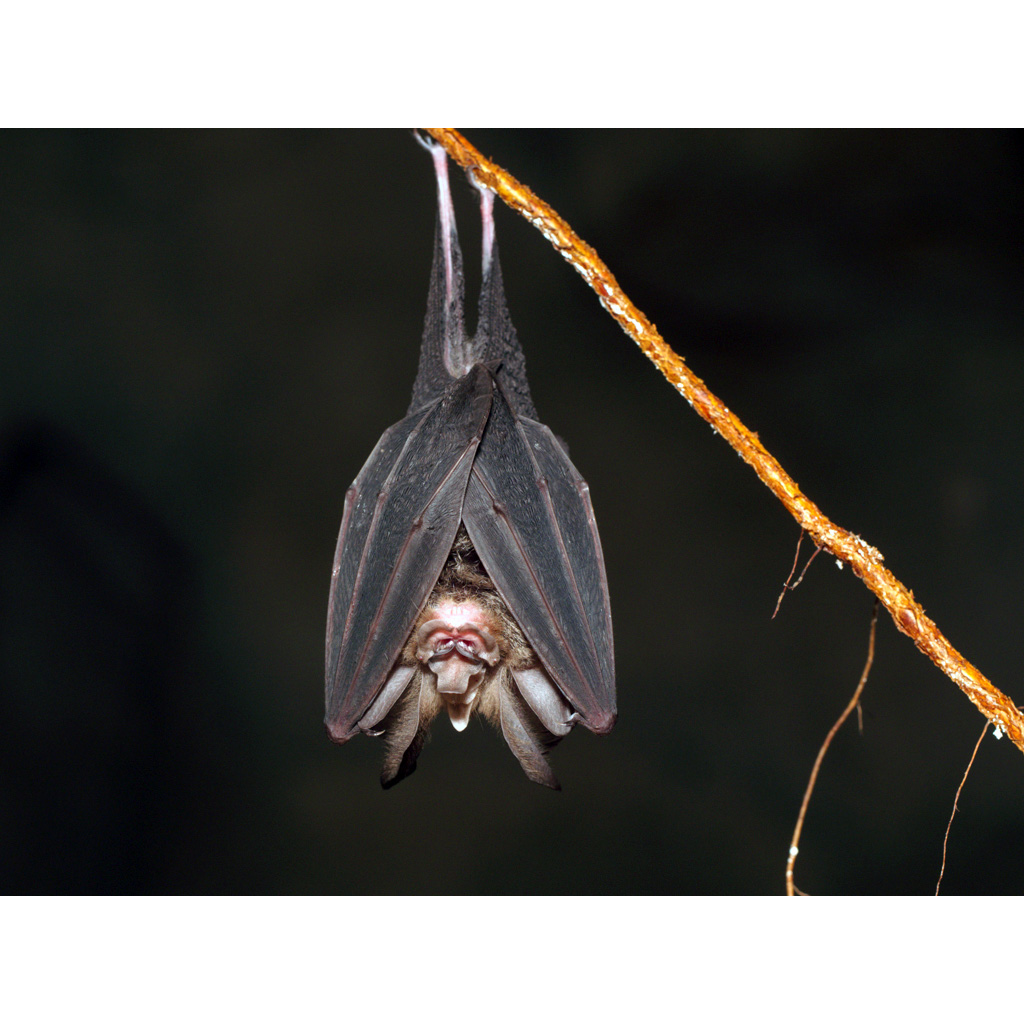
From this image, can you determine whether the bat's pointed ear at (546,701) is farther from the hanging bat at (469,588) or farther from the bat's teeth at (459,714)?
the bat's teeth at (459,714)

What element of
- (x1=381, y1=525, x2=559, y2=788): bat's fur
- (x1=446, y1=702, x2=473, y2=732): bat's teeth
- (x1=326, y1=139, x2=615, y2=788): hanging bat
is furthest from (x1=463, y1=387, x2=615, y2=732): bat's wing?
(x1=446, y1=702, x2=473, y2=732): bat's teeth

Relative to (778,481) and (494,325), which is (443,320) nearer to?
(494,325)

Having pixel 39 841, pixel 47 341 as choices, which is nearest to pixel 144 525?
pixel 47 341

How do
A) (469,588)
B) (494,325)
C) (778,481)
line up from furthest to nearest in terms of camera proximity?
(494,325) < (469,588) < (778,481)

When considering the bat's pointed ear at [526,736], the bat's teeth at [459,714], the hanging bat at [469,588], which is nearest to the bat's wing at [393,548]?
Result: the hanging bat at [469,588]

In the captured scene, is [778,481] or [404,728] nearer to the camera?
[778,481]

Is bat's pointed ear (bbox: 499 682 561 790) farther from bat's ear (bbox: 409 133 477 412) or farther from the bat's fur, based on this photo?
bat's ear (bbox: 409 133 477 412)

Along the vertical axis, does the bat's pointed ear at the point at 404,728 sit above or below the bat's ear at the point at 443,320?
below

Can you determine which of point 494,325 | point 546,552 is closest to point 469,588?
point 546,552

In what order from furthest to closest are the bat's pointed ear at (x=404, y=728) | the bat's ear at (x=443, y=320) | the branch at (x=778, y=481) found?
1. the bat's ear at (x=443, y=320)
2. the bat's pointed ear at (x=404, y=728)
3. the branch at (x=778, y=481)
